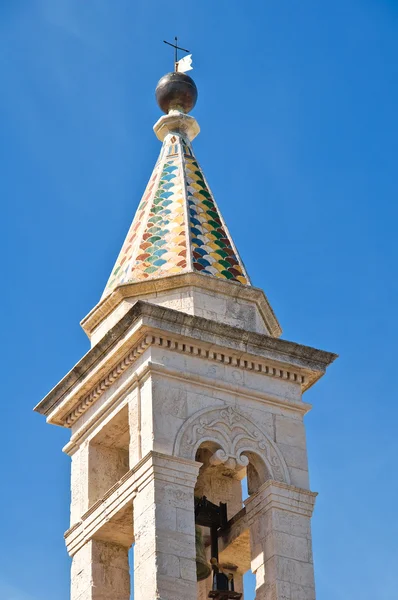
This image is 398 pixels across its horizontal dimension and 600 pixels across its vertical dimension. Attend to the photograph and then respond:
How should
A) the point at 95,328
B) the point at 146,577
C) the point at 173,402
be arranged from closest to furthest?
the point at 146,577
the point at 173,402
the point at 95,328

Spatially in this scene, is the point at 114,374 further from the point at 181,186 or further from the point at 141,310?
the point at 181,186

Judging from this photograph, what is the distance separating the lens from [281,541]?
20.9 meters

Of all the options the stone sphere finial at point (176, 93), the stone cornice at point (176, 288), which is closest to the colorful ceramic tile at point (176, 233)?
the stone cornice at point (176, 288)

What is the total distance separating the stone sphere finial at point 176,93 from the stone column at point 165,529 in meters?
6.72

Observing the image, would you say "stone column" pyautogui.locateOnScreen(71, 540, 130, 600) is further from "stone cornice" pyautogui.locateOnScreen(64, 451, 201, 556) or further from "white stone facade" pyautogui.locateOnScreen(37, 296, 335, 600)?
"stone cornice" pyautogui.locateOnScreen(64, 451, 201, 556)

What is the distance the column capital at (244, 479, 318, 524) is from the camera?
21219 mm

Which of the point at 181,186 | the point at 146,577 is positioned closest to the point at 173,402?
the point at 146,577

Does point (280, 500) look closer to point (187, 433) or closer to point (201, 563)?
point (201, 563)

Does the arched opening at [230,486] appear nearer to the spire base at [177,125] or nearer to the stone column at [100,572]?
the stone column at [100,572]

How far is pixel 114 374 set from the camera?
22.0 meters

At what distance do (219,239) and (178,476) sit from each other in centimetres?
404

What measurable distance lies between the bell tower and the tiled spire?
0.04 m

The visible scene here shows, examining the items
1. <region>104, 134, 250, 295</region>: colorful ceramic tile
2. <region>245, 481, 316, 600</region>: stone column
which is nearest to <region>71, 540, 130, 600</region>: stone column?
<region>245, 481, 316, 600</region>: stone column

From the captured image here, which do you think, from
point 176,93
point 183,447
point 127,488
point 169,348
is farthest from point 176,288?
point 176,93
